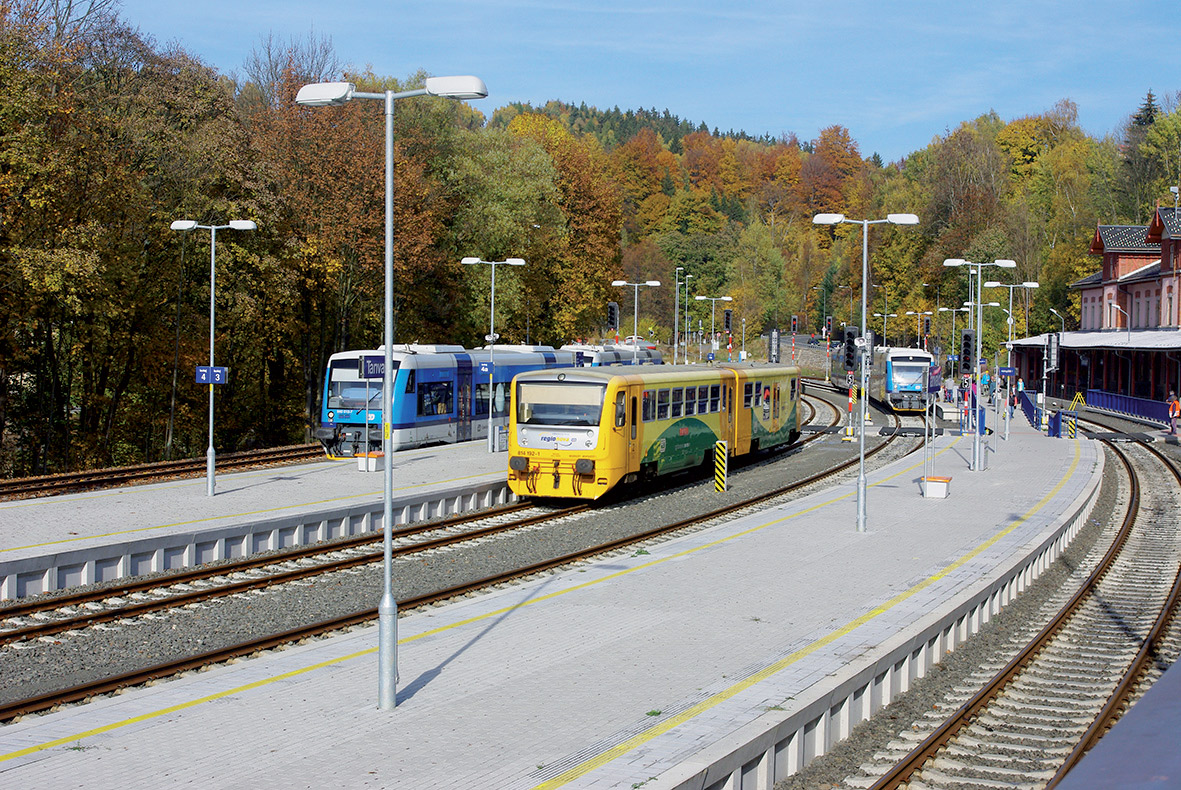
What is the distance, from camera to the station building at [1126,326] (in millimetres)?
59969

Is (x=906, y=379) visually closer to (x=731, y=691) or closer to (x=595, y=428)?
(x=595, y=428)

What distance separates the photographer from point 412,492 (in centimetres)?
2431

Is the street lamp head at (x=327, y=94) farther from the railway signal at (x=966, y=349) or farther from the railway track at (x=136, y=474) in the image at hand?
the railway signal at (x=966, y=349)

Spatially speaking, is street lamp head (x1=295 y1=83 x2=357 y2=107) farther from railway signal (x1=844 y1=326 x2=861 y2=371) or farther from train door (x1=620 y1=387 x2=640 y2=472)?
railway signal (x1=844 y1=326 x2=861 y2=371)

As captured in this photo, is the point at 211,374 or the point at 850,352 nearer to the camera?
the point at 211,374

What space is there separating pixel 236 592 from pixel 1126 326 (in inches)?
2686

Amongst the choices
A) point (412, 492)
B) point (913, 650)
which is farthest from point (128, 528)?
point (913, 650)

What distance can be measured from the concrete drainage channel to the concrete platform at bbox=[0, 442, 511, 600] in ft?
0.06

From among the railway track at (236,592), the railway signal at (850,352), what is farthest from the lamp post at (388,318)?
the railway signal at (850,352)

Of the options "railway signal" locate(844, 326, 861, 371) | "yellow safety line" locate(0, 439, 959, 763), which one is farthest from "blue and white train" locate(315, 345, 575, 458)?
"yellow safety line" locate(0, 439, 959, 763)

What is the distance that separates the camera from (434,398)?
35469 millimetres

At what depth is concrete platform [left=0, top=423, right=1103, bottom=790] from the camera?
845 centimetres

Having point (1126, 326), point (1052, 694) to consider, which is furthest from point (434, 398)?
point (1126, 326)

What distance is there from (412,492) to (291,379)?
28221mm
